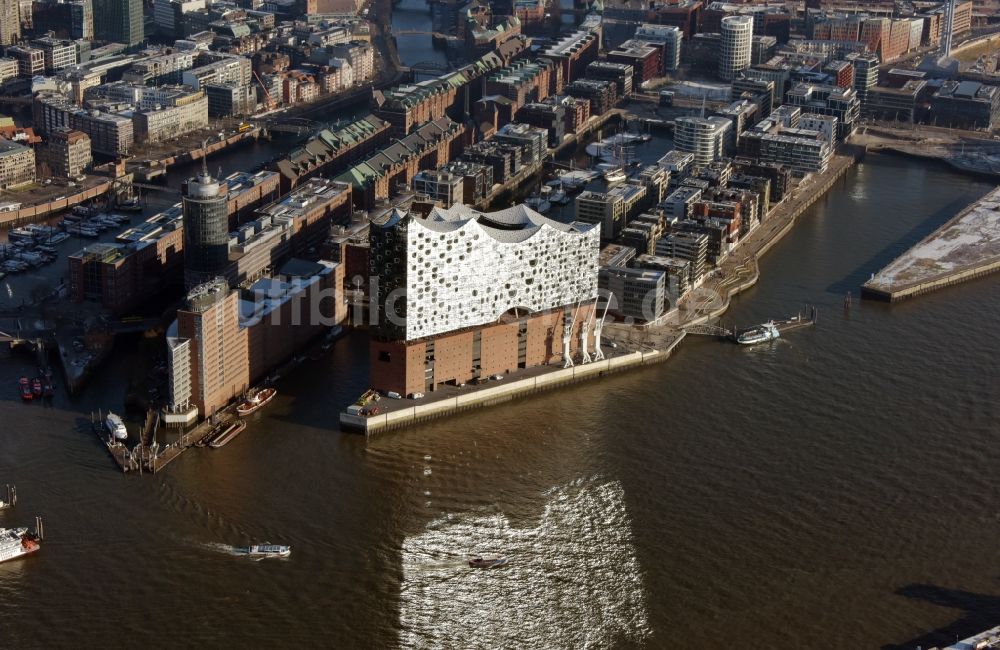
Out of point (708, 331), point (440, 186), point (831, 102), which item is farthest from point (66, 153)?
point (831, 102)

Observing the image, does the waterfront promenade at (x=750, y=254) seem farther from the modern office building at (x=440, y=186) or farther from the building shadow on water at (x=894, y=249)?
the modern office building at (x=440, y=186)

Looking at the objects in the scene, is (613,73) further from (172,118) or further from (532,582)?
(532,582)

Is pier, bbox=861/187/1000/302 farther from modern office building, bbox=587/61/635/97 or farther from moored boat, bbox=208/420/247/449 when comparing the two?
modern office building, bbox=587/61/635/97

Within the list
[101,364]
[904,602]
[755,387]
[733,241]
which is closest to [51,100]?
[101,364]

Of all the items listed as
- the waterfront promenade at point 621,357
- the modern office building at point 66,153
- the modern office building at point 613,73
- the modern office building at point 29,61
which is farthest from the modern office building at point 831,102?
the modern office building at point 29,61

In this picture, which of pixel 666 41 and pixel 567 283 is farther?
pixel 666 41

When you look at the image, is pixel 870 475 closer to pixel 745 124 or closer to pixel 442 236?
pixel 442 236
